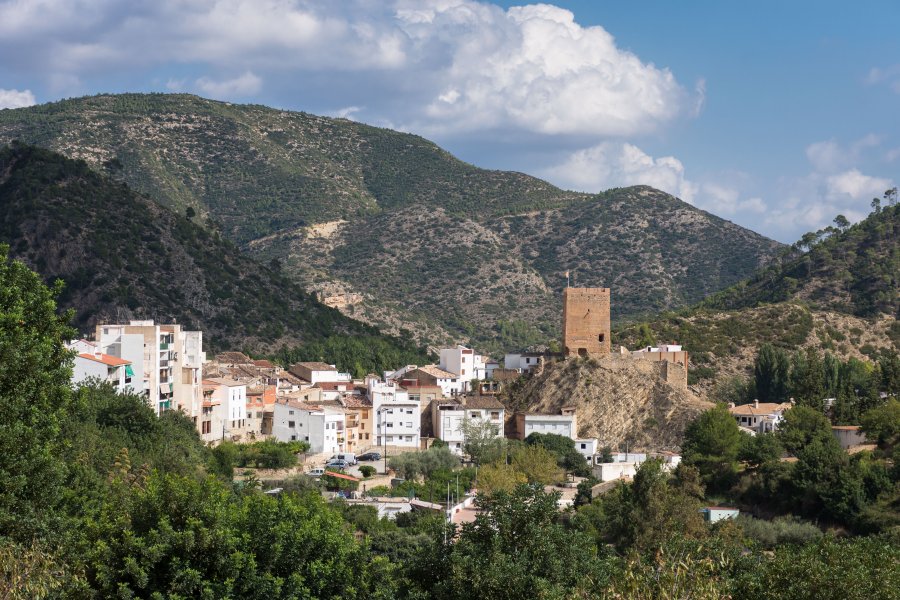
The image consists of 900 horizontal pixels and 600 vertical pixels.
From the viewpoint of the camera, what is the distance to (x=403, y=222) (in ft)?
496

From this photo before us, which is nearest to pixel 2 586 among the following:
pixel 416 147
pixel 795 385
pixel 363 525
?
pixel 363 525

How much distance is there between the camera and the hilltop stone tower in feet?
234

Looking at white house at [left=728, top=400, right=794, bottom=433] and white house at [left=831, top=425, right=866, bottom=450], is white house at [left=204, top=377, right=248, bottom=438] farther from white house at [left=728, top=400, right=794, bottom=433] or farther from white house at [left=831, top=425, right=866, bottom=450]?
white house at [left=831, top=425, right=866, bottom=450]

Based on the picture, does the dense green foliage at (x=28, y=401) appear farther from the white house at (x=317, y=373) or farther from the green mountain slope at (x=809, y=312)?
the green mountain slope at (x=809, y=312)

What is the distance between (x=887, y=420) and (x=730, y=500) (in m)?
8.17

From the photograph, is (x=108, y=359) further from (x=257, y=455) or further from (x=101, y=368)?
(x=257, y=455)

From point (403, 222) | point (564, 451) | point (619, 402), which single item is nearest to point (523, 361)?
point (619, 402)

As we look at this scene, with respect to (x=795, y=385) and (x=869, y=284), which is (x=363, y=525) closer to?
(x=795, y=385)

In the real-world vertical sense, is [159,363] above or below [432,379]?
above

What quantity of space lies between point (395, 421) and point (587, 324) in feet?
42.9

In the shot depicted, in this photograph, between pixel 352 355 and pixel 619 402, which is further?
pixel 352 355

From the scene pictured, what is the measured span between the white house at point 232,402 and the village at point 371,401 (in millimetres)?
60

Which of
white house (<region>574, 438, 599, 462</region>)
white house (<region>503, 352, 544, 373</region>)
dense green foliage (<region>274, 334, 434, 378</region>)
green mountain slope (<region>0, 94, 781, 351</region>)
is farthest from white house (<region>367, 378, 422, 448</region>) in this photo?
green mountain slope (<region>0, 94, 781, 351</region>)

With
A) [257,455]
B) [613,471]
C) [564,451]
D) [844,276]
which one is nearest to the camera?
[257,455]
